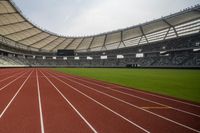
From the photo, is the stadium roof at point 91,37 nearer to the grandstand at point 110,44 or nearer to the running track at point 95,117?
the grandstand at point 110,44

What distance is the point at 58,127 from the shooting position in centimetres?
546

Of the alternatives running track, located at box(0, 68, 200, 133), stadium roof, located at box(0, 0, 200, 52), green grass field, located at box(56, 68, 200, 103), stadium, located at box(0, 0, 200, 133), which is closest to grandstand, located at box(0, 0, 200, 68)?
stadium roof, located at box(0, 0, 200, 52)

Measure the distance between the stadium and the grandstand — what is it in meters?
0.25

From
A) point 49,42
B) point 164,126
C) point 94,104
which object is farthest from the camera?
point 49,42

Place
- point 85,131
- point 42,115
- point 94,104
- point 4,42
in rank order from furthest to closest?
point 4,42 < point 94,104 < point 42,115 < point 85,131

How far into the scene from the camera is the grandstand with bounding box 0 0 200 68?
46.8 metres

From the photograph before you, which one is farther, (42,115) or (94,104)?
(94,104)

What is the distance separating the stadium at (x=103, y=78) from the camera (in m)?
Result: 6.08

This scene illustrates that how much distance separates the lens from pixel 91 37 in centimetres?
7294

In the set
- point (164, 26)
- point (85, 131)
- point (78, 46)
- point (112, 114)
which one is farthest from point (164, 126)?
point (78, 46)

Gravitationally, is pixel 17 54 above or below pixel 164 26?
below

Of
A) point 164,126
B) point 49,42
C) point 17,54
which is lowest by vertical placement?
point 164,126

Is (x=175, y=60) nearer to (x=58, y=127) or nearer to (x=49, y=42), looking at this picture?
(x=49, y=42)

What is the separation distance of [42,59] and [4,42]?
2483 cm
